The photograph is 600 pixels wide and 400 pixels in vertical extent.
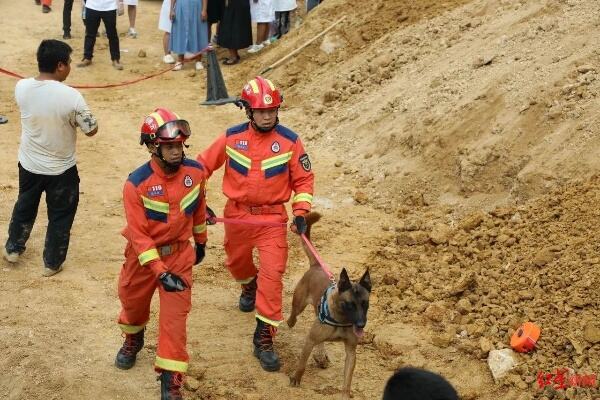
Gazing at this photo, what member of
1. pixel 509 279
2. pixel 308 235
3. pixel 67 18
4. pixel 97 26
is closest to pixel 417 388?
pixel 308 235

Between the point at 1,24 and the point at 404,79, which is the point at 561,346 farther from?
the point at 1,24

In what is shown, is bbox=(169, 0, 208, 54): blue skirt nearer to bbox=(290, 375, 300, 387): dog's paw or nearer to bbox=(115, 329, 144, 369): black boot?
bbox=(115, 329, 144, 369): black boot

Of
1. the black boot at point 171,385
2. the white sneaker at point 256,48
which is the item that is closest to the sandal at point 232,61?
the white sneaker at point 256,48

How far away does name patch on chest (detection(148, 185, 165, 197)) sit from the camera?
6273mm

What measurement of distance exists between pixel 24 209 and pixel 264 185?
2829 millimetres

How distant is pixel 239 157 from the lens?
730 centimetres

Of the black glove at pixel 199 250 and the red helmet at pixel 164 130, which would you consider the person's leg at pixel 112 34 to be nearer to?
the black glove at pixel 199 250

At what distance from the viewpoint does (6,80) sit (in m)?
15.9

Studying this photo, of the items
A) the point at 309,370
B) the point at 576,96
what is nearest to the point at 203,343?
the point at 309,370

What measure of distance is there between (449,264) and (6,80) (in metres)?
10.2

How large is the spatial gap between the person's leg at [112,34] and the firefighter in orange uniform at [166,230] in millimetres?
10265

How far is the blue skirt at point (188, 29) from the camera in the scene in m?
16.4

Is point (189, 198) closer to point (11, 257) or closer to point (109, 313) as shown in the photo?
point (109, 313)

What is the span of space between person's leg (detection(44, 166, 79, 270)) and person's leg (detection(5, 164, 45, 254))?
13cm
